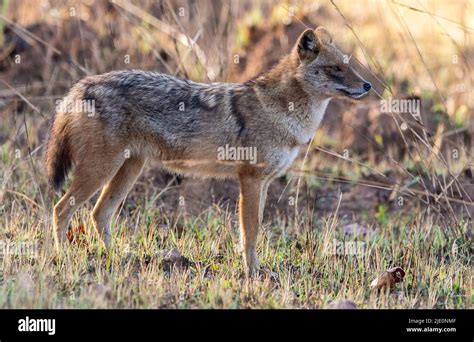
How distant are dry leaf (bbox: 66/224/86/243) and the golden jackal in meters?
0.22

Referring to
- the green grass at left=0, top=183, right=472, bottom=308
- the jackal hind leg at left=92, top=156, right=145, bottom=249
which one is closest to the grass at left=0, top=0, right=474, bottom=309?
the green grass at left=0, top=183, right=472, bottom=308

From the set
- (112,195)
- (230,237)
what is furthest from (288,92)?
(112,195)

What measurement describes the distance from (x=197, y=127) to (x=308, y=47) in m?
1.35

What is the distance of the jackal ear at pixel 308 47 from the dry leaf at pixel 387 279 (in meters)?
2.23

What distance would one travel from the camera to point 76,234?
843 cm

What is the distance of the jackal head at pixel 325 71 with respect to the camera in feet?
26.2

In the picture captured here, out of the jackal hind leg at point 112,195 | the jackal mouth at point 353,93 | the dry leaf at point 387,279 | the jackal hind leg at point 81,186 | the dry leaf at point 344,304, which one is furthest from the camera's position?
the jackal hind leg at point 112,195

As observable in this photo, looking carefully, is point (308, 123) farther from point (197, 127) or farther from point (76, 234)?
point (76, 234)

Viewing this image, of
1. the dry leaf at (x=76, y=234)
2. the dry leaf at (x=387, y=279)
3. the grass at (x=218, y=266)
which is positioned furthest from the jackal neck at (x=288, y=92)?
the dry leaf at (x=76, y=234)

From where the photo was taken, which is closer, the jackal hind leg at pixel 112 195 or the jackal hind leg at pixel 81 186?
the jackal hind leg at pixel 81 186

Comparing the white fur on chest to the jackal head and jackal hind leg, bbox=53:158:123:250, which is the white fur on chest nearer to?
the jackal head

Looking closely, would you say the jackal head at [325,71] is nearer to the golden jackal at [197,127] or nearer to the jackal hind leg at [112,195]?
the golden jackal at [197,127]

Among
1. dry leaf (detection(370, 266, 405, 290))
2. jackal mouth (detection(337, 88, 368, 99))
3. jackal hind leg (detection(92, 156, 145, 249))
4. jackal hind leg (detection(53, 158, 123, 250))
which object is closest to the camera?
dry leaf (detection(370, 266, 405, 290))

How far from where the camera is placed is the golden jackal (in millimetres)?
7855
